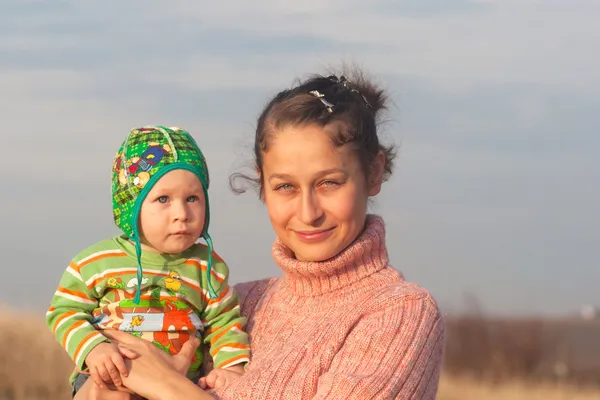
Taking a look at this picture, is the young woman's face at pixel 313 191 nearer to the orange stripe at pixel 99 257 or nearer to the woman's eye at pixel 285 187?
the woman's eye at pixel 285 187

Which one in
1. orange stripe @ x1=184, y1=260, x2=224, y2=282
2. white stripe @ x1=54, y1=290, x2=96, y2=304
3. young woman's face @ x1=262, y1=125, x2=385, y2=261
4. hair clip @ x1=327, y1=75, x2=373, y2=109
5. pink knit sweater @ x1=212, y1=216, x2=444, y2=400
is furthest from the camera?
hair clip @ x1=327, y1=75, x2=373, y2=109

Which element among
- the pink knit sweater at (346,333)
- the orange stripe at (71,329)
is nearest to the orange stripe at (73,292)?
the orange stripe at (71,329)

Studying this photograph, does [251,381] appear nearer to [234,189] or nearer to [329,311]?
[329,311]

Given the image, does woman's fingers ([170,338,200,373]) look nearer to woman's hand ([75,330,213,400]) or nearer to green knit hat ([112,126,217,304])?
woman's hand ([75,330,213,400])

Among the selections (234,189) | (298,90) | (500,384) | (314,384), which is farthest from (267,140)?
(500,384)

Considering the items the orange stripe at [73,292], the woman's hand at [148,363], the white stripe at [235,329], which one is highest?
the orange stripe at [73,292]

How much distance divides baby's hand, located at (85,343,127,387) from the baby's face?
0.43 meters

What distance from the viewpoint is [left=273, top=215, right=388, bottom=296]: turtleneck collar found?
3.89 m

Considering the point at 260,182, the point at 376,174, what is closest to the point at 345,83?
the point at 376,174

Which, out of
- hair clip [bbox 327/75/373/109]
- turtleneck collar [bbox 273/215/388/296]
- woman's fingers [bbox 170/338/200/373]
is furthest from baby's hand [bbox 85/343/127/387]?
hair clip [bbox 327/75/373/109]

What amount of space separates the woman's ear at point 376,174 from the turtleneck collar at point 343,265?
0.12 metres

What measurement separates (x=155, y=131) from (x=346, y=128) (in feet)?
2.51

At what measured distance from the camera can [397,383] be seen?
11.5 feet

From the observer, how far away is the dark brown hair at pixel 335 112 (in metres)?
3.81
